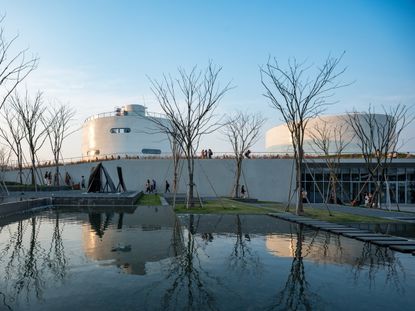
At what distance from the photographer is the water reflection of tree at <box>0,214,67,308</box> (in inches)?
175

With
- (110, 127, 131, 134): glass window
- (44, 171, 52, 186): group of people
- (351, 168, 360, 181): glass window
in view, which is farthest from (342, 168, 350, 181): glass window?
(44, 171, 52, 186): group of people

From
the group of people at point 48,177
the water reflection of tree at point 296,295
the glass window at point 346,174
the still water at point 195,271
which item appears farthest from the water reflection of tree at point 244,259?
the group of people at point 48,177

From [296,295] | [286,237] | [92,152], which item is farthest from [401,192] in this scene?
[92,152]

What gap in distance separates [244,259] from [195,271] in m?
1.20

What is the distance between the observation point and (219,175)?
33.3m

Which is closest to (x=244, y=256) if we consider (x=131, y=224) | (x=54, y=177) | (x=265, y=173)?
(x=131, y=224)

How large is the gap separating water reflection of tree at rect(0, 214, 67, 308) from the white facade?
34.6 meters

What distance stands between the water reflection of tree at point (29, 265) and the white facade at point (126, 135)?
3457 cm

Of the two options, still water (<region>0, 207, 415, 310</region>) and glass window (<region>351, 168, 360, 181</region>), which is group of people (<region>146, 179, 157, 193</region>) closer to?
glass window (<region>351, 168, 360, 181</region>)

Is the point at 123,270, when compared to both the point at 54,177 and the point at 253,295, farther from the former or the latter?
the point at 54,177

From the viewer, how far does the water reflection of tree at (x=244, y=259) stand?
5801 mm

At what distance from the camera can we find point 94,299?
4.20 m

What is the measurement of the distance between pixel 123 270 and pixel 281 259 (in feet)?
8.88

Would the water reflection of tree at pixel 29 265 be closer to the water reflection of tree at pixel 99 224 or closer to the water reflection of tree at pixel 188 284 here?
the water reflection of tree at pixel 99 224
